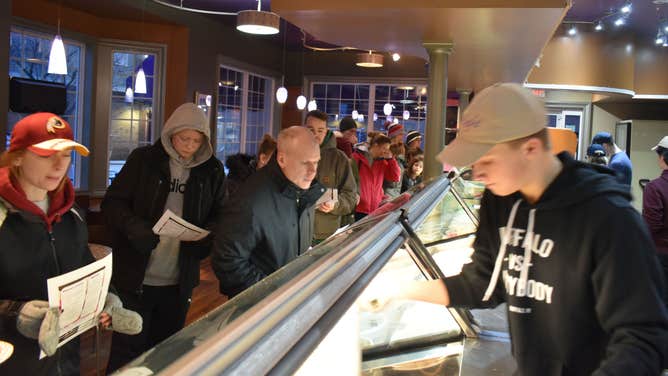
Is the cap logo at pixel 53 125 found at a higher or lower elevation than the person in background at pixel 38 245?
higher

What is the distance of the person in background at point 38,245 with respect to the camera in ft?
5.96

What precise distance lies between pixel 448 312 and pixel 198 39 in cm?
976

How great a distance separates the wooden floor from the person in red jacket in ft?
5.25

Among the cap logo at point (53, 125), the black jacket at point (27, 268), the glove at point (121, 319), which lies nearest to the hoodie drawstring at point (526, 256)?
the glove at point (121, 319)

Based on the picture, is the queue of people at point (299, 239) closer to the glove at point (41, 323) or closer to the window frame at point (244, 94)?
the glove at point (41, 323)

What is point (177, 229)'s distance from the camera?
9.00 ft

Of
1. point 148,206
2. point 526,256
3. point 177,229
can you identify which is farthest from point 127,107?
point 526,256

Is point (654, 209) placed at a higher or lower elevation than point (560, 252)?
lower

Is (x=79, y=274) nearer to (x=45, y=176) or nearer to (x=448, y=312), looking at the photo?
(x=45, y=176)

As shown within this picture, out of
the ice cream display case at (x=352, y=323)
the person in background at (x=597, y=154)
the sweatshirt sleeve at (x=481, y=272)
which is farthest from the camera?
the person in background at (x=597, y=154)

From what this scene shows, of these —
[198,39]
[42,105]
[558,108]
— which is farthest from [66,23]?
[558,108]

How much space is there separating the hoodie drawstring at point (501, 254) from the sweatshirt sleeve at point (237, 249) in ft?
3.22

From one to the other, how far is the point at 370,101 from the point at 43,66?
873cm

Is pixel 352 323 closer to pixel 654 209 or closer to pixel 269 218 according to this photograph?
pixel 269 218
